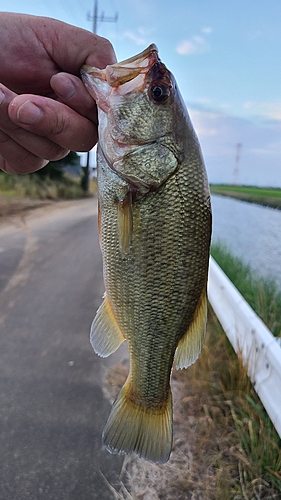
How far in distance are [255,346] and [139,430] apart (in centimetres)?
155

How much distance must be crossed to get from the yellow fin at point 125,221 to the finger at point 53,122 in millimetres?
445

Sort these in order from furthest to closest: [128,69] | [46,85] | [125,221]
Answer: [46,85], [128,69], [125,221]

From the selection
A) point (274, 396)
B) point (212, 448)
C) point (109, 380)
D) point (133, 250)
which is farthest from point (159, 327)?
point (109, 380)

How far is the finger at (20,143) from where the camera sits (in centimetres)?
196

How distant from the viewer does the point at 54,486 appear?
10.6 ft

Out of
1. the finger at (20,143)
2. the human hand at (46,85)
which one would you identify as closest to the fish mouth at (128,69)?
the human hand at (46,85)

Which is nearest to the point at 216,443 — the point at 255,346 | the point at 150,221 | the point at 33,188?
the point at 255,346

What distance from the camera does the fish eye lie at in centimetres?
189

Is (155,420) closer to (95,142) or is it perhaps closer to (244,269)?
(95,142)

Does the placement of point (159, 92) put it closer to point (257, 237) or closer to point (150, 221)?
point (150, 221)

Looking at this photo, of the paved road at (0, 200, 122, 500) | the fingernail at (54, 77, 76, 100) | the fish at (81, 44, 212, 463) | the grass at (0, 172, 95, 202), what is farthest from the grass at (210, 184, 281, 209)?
the grass at (0, 172, 95, 202)

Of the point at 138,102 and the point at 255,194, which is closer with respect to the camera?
the point at 138,102

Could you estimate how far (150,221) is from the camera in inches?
71.3

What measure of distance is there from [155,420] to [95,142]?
1351 mm
